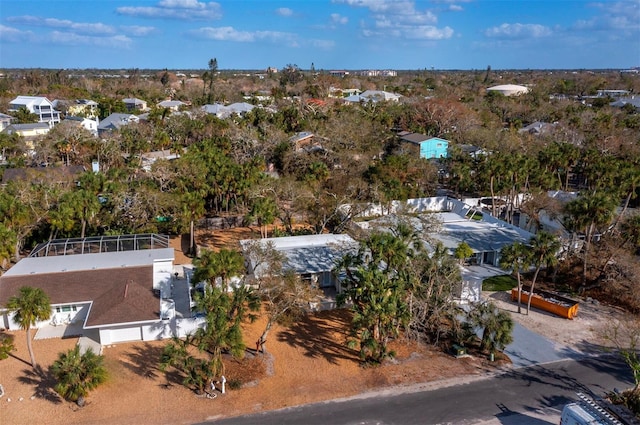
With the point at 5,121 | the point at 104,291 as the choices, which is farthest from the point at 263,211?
the point at 5,121

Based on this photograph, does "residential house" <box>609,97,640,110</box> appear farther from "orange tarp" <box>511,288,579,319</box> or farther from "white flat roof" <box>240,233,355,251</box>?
"white flat roof" <box>240,233,355,251</box>

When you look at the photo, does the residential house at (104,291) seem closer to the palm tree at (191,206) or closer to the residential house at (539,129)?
→ the palm tree at (191,206)

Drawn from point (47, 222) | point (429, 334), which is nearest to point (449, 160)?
point (429, 334)

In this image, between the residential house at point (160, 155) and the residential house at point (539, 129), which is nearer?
the residential house at point (160, 155)

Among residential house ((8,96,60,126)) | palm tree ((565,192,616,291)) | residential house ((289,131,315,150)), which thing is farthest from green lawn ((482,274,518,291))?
residential house ((8,96,60,126))

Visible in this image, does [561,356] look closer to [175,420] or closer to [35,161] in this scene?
[175,420]

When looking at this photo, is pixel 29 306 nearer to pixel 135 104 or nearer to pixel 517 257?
pixel 517 257

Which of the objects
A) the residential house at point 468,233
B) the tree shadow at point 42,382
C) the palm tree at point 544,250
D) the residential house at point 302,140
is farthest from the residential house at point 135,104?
the palm tree at point 544,250
